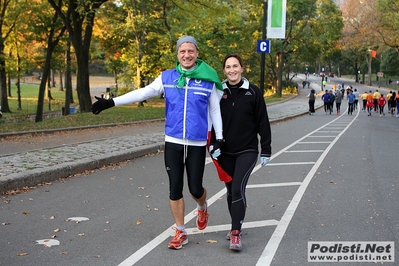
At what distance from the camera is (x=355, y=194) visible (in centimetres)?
839

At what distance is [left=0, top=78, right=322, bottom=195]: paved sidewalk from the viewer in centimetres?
870

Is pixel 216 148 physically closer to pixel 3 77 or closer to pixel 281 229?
pixel 281 229

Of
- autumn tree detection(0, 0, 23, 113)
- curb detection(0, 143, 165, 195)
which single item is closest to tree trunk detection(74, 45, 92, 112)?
autumn tree detection(0, 0, 23, 113)

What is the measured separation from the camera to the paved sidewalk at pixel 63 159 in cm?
870

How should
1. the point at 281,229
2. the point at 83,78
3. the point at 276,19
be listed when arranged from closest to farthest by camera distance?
1. the point at 281,229
2. the point at 276,19
3. the point at 83,78

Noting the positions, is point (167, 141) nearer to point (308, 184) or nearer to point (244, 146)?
point (244, 146)

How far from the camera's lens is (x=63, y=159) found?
10664 mm

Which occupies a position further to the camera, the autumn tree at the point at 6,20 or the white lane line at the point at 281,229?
the autumn tree at the point at 6,20

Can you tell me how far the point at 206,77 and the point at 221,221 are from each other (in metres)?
1.98

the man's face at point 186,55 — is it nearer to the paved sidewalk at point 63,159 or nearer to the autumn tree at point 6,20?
the paved sidewalk at point 63,159

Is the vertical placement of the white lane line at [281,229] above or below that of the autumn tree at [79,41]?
below

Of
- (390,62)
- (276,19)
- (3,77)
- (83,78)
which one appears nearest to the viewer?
(276,19)

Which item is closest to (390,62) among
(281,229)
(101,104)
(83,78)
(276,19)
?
(83,78)

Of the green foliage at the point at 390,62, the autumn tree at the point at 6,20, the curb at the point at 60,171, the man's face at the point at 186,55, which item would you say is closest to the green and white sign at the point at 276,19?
the curb at the point at 60,171
